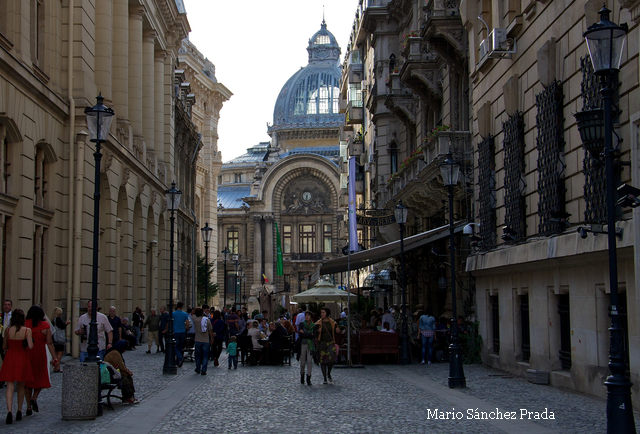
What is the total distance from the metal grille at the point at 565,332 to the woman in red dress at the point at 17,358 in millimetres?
9235

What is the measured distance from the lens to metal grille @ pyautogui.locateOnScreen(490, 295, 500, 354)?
2059cm

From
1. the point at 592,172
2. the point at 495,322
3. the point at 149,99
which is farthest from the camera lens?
the point at 149,99

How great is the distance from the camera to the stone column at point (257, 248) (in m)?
85.8

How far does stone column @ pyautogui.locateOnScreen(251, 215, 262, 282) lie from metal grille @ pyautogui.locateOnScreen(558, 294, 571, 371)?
70354 millimetres

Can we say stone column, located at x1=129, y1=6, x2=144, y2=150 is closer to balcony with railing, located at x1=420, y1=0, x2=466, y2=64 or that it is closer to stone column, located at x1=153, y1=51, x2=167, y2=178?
stone column, located at x1=153, y1=51, x2=167, y2=178

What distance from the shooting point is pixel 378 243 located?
43.2 m

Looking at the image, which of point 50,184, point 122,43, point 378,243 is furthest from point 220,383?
point 378,243

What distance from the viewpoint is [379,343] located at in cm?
2333

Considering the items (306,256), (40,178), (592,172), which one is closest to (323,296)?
(40,178)

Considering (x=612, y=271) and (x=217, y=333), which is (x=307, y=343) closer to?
(x=217, y=333)

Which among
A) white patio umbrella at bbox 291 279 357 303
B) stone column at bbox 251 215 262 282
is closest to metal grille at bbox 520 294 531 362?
white patio umbrella at bbox 291 279 357 303

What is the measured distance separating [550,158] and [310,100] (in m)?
92.5

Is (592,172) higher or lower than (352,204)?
lower

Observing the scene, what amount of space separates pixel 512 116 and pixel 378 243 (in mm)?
25110
